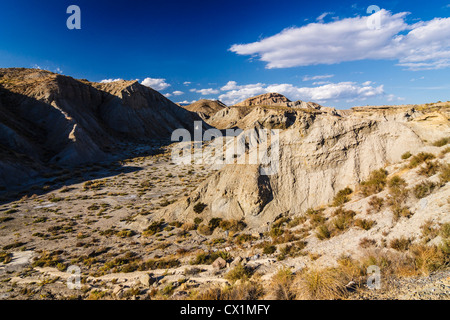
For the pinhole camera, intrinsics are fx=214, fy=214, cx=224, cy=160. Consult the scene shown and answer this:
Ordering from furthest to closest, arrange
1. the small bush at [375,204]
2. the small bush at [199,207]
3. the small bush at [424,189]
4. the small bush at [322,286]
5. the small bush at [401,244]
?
the small bush at [199,207] < the small bush at [375,204] < the small bush at [424,189] < the small bush at [401,244] < the small bush at [322,286]

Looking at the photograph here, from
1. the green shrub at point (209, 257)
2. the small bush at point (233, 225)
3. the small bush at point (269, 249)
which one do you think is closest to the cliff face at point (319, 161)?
the small bush at point (233, 225)

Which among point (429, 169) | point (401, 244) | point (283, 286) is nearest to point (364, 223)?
point (401, 244)

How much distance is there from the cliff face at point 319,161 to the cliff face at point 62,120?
111 feet

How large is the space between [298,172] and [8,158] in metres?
40.4

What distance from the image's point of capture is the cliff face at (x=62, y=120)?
37.3m

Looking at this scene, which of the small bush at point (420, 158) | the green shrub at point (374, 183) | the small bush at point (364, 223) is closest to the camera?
the small bush at point (364, 223)

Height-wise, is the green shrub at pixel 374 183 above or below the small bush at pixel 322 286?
above

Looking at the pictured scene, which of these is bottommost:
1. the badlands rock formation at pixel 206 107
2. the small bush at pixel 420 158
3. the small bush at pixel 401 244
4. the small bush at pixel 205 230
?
→ the small bush at pixel 205 230

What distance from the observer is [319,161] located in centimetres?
1434

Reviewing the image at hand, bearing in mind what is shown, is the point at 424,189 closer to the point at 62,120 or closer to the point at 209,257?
the point at 209,257

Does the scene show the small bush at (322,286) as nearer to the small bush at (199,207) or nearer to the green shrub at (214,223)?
the green shrub at (214,223)

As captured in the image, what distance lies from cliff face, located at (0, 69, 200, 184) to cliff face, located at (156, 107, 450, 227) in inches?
1335

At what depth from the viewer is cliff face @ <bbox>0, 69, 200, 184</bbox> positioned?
37281 mm
